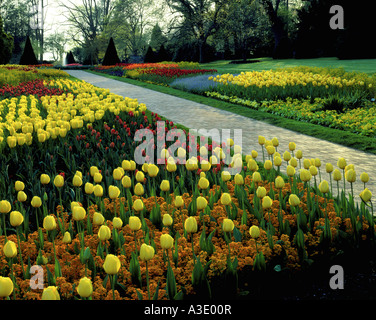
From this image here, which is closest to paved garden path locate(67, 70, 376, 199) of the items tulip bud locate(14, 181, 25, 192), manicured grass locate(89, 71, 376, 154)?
manicured grass locate(89, 71, 376, 154)

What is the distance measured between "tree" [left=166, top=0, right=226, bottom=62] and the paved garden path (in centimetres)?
2682

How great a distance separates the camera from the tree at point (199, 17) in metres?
37.7

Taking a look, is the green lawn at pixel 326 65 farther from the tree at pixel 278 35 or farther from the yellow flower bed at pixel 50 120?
the yellow flower bed at pixel 50 120

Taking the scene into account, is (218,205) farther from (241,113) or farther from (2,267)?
(241,113)

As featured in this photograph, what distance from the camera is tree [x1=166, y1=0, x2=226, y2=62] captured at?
37.7m

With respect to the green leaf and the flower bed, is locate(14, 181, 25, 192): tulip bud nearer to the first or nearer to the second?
the flower bed

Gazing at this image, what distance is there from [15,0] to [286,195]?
218 ft

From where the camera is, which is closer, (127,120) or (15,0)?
(127,120)

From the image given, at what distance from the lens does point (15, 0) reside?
2324 inches

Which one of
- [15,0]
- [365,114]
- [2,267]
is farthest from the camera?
[15,0]

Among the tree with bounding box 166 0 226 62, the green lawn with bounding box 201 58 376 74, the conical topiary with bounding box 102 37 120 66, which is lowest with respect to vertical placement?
the green lawn with bounding box 201 58 376 74

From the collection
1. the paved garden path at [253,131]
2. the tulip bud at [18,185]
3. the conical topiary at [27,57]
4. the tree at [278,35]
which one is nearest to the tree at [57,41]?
the conical topiary at [27,57]
